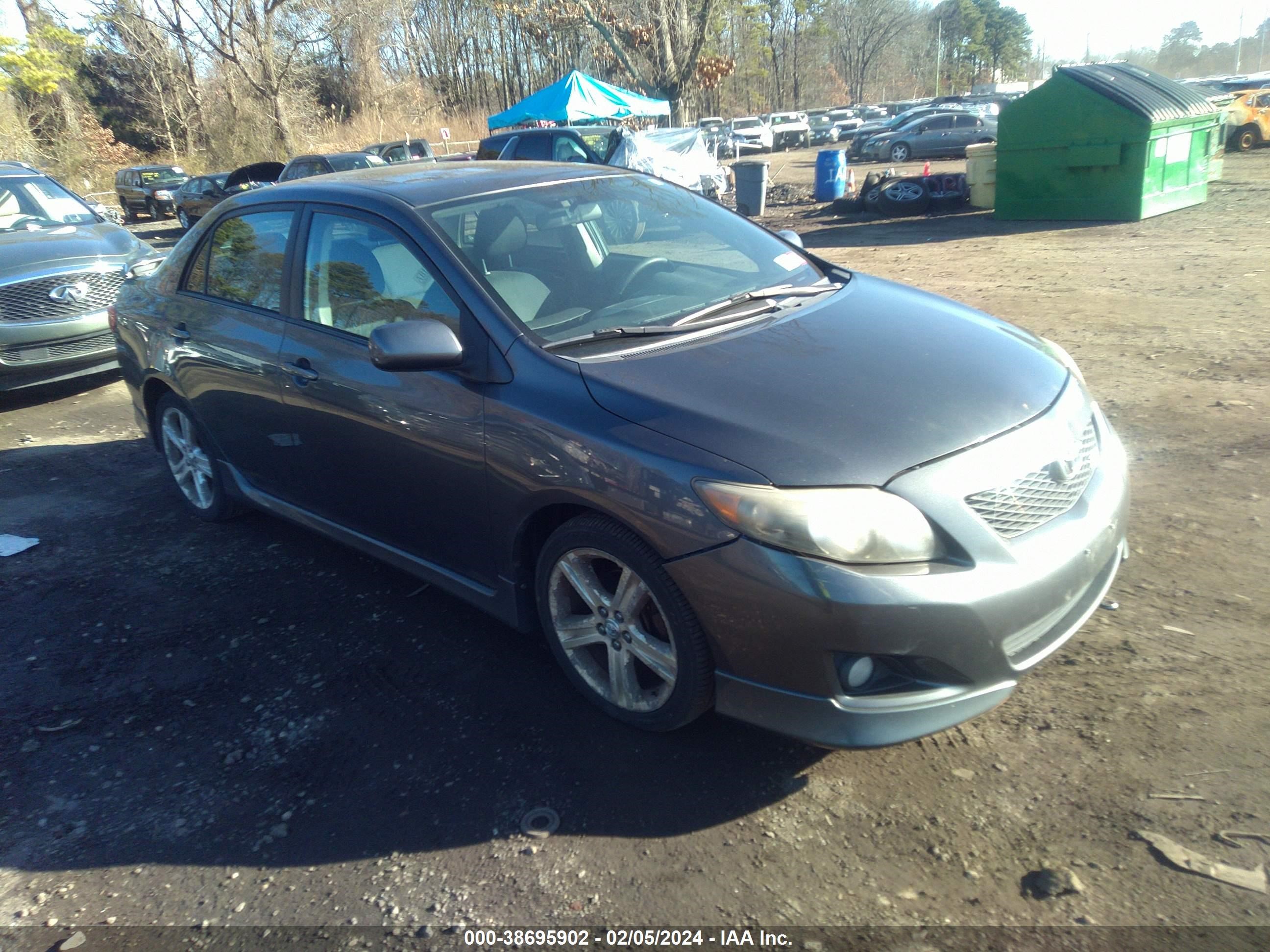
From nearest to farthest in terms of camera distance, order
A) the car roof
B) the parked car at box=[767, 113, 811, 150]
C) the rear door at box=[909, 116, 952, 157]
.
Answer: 1. the car roof
2. the rear door at box=[909, 116, 952, 157]
3. the parked car at box=[767, 113, 811, 150]

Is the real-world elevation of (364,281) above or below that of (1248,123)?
above

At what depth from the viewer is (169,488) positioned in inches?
233

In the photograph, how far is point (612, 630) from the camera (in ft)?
9.99

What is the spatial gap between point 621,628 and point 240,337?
2.44 m

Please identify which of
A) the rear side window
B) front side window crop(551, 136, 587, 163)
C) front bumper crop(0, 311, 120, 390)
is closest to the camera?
front bumper crop(0, 311, 120, 390)

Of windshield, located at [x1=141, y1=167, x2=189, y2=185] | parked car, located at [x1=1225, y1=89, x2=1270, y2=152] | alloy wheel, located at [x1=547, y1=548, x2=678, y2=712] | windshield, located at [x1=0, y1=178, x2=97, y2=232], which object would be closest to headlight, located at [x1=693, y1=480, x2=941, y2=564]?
alloy wheel, located at [x1=547, y1=548, x2=678, y2=712]

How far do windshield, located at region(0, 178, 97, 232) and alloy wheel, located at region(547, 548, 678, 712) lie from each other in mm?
8323

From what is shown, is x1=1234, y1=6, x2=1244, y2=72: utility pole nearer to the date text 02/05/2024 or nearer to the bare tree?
the bare tree

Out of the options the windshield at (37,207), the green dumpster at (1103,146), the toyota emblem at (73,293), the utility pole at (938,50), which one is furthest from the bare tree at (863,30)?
the toyota emblem at (73,293)

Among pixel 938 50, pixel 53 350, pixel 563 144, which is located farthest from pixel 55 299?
pixel 938 50

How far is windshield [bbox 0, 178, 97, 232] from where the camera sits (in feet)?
29.8

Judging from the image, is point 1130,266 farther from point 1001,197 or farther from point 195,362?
point 195,362

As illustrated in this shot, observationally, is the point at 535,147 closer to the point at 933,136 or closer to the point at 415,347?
the point at 415,347

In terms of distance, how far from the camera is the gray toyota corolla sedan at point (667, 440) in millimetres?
2570
